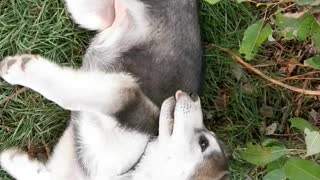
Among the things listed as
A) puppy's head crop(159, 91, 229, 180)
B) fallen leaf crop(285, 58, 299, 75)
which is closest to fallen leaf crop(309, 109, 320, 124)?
fallen leaf crop(285, 58, 299, 75)

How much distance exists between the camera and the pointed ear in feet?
13.0

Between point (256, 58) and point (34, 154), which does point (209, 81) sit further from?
point (34, 154)

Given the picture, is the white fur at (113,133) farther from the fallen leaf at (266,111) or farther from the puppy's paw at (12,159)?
the fallen leaf at (266,111)

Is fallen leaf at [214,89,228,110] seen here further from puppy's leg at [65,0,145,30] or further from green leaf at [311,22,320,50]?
green leaf at [311,22,320,50]

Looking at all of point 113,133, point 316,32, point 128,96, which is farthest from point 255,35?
point 113,133

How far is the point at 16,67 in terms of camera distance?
3777 millimetres

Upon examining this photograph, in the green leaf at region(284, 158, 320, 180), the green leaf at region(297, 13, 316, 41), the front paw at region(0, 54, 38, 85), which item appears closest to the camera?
the green leaf at region(284, 158, 320, 180)

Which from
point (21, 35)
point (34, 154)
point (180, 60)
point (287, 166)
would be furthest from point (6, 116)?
point (287, 166)

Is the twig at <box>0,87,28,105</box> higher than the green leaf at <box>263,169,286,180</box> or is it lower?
lower

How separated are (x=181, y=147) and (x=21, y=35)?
150 centimetres

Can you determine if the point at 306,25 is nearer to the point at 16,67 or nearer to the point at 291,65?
the point at 291,65

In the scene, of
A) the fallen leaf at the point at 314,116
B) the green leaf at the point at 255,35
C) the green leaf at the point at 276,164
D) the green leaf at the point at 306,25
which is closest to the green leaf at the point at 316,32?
the green leaf at the point at 306,25

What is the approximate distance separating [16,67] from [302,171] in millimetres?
1934

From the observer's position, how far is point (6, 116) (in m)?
4.30
